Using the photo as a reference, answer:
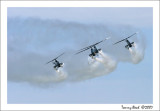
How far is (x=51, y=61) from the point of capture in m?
143

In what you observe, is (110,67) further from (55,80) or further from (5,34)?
(5,34)

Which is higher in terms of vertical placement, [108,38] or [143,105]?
[108,38]

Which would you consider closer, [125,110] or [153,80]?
[125,110]

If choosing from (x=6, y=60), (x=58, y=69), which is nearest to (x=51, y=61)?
(x=58, y=69)

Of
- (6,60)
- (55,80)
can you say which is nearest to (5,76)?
(6,60)

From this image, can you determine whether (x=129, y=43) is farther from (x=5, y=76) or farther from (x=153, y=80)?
(x=5, y=76)

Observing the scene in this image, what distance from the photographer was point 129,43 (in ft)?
465

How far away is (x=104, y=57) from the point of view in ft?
471

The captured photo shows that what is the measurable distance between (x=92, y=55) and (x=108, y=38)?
125 inches

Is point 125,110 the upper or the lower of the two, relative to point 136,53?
lower

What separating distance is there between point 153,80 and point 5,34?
20.7 m

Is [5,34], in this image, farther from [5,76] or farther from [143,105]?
[143,105]

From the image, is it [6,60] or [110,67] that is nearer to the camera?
[6,60]

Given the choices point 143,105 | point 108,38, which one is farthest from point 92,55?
point 143,105
